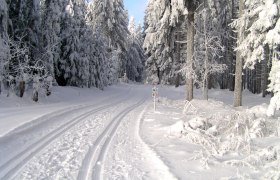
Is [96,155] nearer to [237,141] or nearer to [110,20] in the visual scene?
Result: [237,141]

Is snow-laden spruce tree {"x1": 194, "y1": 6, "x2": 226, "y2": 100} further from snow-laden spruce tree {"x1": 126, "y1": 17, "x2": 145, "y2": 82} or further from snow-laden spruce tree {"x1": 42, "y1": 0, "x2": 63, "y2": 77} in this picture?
snow-laden spruce tree {"x1": 126, "y1": 17, "x2": 145, "y2": 82}

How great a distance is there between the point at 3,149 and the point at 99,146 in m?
2.42

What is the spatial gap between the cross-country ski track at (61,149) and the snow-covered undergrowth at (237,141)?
4.80 feet

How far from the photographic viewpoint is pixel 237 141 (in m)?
8.87

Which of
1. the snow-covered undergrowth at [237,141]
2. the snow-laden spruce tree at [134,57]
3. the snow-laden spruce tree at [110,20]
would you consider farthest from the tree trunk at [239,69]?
the snow-laden spruce tree at [134,57]

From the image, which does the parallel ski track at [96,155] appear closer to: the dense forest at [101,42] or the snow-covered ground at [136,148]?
the snow-covered ground at [136,148]


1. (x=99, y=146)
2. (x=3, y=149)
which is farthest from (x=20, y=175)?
(x=99, y=146)

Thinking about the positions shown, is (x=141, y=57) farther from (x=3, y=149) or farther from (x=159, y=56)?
(x=3, y=149)

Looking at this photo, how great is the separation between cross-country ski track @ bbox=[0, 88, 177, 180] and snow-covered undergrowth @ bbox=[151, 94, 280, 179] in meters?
1.46

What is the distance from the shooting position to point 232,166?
739cm

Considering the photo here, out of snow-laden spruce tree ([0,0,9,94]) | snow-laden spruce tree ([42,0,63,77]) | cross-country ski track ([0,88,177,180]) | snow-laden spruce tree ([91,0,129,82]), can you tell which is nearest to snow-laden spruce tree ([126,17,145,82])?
snow-laden spruce tree ([91,0,129,82])

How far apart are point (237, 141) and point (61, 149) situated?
182 inches

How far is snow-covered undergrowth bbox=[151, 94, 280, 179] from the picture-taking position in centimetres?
719

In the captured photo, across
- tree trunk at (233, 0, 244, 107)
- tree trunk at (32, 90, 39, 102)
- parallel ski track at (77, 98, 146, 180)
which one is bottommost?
parallel ski track at (77, 98, 146, 180)
